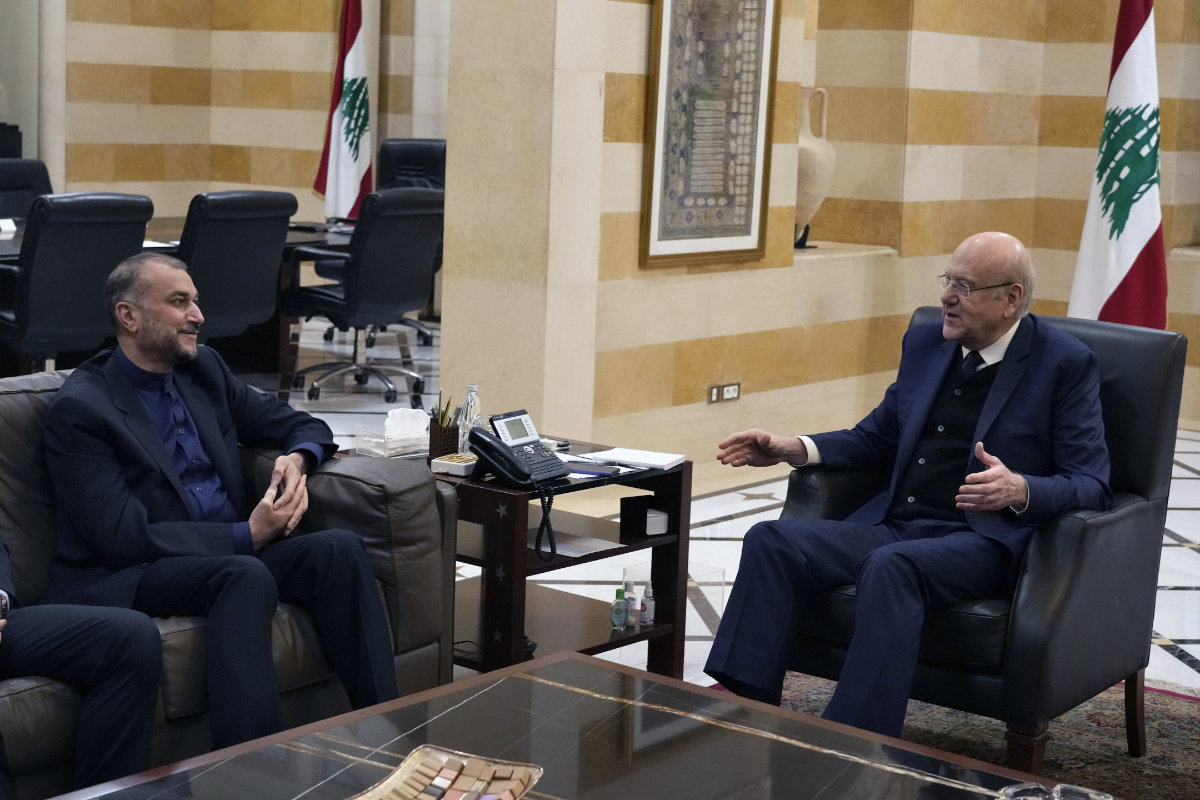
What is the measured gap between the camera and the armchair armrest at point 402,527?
3.68m

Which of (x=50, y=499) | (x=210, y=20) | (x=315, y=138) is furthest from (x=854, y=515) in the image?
(x=210, y=20)

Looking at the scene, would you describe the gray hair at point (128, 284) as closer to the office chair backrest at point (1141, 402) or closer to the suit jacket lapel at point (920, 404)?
the suit jacket lapel at point (920, 404)

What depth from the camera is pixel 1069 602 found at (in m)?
3.52

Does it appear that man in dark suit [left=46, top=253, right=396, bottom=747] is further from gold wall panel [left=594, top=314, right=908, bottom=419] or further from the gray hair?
gold wall panel [left=594, top=314, right=908, bottom=419]

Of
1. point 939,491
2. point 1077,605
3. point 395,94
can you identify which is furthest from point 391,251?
point 1077,605

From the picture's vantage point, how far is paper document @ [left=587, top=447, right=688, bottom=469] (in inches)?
169

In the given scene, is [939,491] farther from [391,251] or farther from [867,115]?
[391,251]

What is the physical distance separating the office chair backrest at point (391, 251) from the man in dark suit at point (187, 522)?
424cm

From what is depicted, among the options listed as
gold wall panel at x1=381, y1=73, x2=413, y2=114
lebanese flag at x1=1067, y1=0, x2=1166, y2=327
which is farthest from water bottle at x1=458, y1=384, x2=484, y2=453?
gold wall panel at x1=381, y1=73, x2=413, y2=114

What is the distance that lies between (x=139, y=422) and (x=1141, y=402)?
2.36 meters

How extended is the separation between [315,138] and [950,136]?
5.56 meters

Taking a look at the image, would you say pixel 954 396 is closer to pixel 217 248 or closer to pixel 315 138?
pixel 217 248

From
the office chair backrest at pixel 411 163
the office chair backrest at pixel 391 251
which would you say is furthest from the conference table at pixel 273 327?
the office chair backrest at pixel 411 163

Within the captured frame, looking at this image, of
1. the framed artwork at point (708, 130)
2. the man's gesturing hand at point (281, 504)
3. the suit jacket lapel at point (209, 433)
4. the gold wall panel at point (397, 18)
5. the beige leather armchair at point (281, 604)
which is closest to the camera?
the beige leather armchair at point (281, 604)
